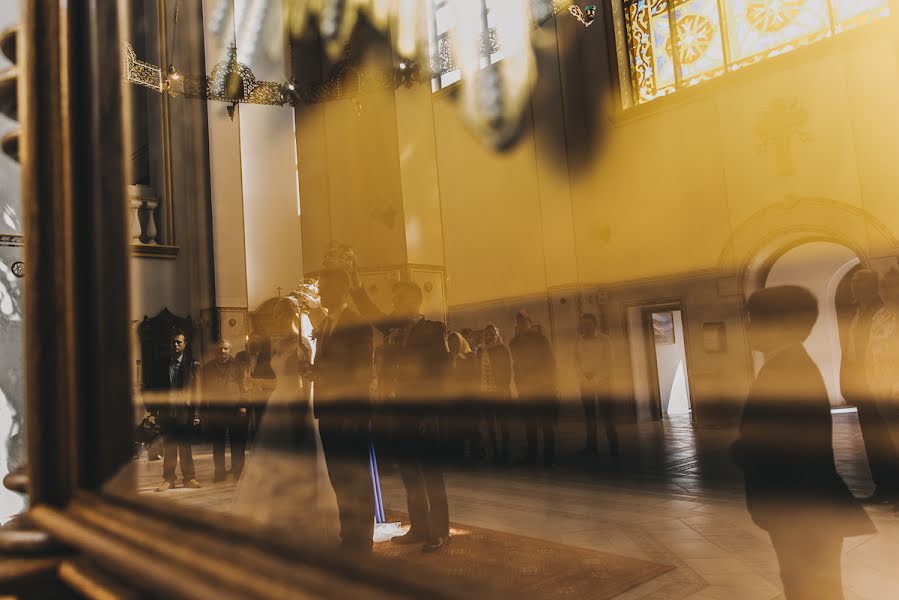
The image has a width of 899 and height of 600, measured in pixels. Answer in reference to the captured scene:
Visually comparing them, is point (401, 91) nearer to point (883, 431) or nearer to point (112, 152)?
point (112, 152)

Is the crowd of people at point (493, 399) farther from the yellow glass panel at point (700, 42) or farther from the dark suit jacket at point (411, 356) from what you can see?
the yellow glass panel at point (700, 42)

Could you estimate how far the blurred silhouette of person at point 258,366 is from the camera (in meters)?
0.83

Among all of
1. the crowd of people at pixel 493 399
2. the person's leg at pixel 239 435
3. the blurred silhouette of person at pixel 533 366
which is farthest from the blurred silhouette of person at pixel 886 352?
the person's leg at pixel 239 435

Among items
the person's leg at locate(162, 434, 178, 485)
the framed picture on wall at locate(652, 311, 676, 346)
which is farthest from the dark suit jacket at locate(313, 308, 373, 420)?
the framed picture on wall at locate(652, 311, 676, 346)

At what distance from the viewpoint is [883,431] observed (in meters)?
0.42

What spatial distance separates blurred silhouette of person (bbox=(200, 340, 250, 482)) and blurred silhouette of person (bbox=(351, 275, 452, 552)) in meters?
0.21

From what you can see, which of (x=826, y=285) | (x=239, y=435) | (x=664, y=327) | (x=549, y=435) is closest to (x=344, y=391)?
(x=549, y=435)

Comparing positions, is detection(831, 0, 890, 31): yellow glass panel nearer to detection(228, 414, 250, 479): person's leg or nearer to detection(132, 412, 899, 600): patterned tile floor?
detection(132, 412, 899, 600): patterned tile floor

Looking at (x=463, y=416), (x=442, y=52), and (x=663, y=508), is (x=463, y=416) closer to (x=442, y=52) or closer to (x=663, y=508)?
(x=663, y=508)

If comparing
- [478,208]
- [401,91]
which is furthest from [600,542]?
[401,91]

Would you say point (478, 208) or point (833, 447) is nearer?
point (833, 447)

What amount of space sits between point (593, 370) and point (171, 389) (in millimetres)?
1128

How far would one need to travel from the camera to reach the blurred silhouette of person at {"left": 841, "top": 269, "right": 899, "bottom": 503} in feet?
1.24

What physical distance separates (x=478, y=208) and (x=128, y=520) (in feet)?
1.42
